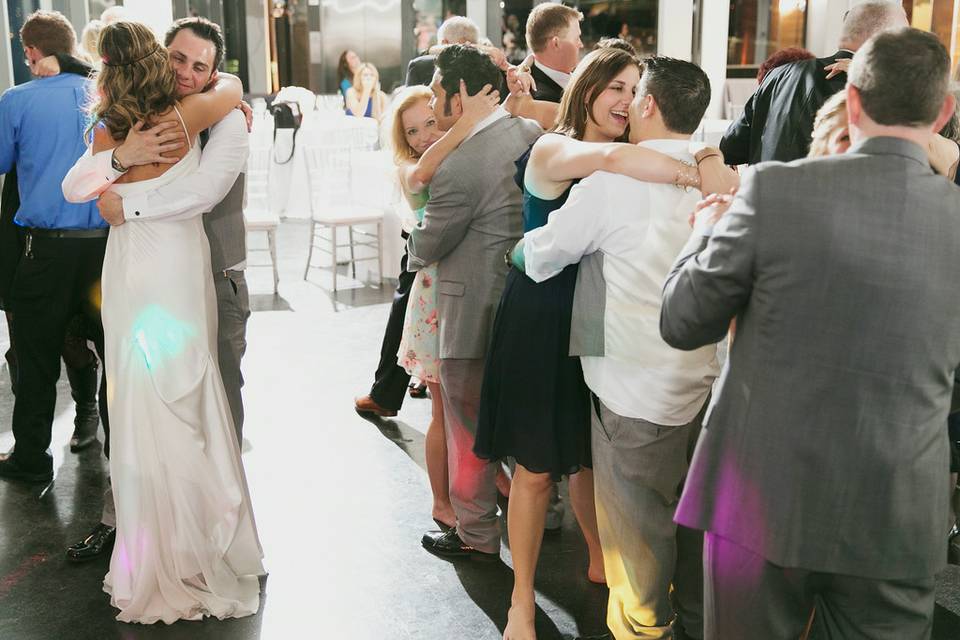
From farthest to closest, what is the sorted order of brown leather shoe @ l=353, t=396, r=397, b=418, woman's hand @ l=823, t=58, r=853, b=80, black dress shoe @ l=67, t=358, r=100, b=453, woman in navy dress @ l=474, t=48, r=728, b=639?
brown leather shoe @ l=353, t=396, r=397, b=418 → black dress shoe @ l=67, t=358, r=100, b=453 → woman's hand @ l=823, t=58, r=853, b=80 → woman in navy dress @ l=474, t=48, r=728, b=639

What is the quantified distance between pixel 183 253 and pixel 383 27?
1345cm

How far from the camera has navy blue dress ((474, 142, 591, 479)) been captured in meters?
2.60

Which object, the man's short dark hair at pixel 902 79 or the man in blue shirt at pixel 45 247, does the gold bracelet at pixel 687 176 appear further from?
the man in blue shirt at pixel 45 247

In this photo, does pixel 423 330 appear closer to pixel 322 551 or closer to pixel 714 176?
pixel 322 551

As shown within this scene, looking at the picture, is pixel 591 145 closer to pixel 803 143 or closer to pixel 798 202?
pixel 798 202

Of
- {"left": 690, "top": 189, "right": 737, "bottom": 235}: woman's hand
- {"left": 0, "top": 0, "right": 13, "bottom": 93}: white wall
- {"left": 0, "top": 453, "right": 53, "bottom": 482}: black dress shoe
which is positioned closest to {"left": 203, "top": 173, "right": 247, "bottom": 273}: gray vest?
{"left": 0, "top": 453, "right": 53, "bottom": 482}: black dress shoe

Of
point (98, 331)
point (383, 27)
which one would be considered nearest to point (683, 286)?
point (98, 331)

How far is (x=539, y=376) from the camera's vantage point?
262cm

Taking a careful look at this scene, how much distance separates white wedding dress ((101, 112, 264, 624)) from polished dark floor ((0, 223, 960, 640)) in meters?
0.11

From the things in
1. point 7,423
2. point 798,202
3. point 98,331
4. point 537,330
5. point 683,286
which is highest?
point 798,202

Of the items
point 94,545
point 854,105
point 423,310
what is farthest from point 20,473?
point 854,105

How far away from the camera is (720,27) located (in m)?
13.4

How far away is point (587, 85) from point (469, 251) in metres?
0.67

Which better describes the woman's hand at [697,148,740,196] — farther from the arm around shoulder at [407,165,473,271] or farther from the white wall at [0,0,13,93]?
the white wall at [0,0,13,93]
